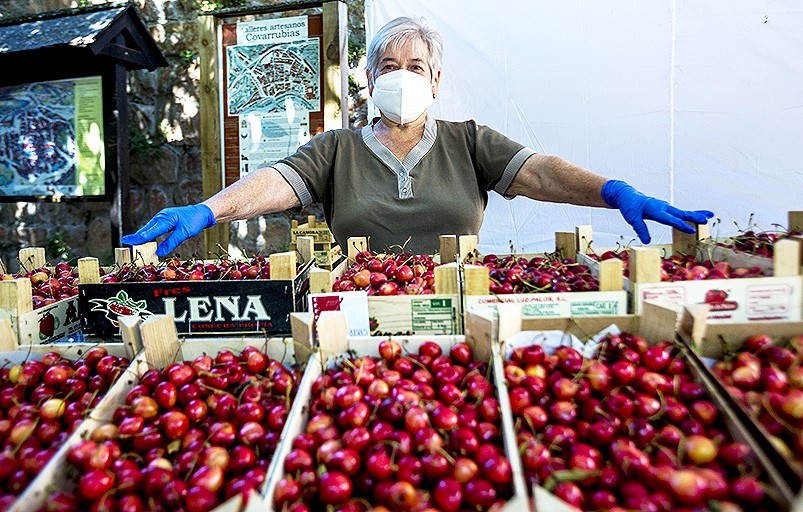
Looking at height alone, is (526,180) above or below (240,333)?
above

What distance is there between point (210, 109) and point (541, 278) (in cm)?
324

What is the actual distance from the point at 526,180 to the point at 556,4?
4.83ft

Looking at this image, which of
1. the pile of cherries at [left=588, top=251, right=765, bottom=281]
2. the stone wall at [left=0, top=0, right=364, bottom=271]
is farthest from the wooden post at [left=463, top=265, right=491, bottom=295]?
the stone wall at [left=0, top=0, right=364, bottom=271]

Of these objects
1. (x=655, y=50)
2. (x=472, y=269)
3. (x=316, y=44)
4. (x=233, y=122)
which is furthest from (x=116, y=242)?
(x=655, y=50)

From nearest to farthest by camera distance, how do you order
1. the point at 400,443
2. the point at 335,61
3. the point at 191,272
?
the point at 400,443
the point at 191,272
the point at 335,61

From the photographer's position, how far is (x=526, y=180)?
2.90 metres

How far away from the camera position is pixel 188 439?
1.30 metres

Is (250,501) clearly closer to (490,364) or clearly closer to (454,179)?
(490,364)

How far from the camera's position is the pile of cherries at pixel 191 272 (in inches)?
82.6

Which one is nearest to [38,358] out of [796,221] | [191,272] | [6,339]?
[6,339]

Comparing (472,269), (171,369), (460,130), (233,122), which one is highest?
(233,122)

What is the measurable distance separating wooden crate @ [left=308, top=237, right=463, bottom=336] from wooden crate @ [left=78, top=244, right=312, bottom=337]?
0.36 ft

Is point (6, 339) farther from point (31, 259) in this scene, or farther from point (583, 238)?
point (583, 238)

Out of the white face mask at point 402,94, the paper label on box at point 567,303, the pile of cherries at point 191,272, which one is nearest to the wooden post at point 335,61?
the white face mask at point 402,94
